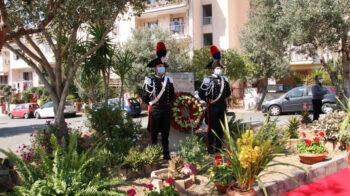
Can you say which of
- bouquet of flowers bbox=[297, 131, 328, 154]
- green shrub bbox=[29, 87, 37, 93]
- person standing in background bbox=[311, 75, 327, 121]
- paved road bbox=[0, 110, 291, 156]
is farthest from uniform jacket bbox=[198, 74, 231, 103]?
green shrub bbox=[29, 87, 37, 93]

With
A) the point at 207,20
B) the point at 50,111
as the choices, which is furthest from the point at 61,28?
the point at 207,20

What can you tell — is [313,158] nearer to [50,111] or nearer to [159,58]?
[159,58]

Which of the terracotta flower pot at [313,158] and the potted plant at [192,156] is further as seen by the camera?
the terracotta flower pot at [313,158]

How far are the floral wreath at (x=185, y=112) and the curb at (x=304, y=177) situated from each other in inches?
108

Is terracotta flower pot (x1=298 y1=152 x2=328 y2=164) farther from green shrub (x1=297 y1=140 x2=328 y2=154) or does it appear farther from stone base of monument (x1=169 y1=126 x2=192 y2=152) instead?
stone base of monument (x1=169 y1=126 x2=192 y2=152)

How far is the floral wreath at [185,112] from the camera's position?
22.2 feet

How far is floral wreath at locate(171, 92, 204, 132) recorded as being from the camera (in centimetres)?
678

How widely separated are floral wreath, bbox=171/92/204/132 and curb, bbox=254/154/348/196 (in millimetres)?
2753

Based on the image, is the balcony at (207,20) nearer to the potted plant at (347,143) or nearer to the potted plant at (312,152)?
the potted plant at (347,143)

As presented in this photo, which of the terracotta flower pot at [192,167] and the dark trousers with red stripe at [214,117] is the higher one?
the dark trousers with red stripe at [214,117]

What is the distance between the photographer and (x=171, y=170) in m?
4.45

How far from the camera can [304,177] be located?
15.2 ft

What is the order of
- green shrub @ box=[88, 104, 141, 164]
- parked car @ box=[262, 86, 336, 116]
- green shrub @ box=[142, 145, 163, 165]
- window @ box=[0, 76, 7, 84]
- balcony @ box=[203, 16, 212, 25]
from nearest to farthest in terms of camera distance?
green shrub @ box=[142, 145, 163, 165] → green shrub @ box=[88, 104, 141, 164] → parked car @ box=[262, 86, 336, 116] → balcony @ box=[203, 16, 212, 25] → window @ box=[0, 76, 7, 84]

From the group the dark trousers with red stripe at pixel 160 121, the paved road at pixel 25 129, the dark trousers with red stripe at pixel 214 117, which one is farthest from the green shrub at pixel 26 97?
the dark trousers with red stripe at pixel 214 117
